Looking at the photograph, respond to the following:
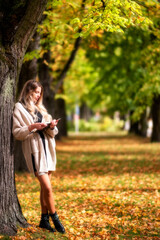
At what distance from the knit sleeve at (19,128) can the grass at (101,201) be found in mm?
1249

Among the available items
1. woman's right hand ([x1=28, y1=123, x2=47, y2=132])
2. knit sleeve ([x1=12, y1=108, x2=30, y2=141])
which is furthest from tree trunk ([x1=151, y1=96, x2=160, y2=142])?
woman's right hand ([x1=28, y1=123, x2=47, y2=132])

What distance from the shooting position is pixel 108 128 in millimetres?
47031

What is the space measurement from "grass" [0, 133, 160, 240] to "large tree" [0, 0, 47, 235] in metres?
0.36

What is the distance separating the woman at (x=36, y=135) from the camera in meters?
4.84

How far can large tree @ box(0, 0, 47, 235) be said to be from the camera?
4.86 m

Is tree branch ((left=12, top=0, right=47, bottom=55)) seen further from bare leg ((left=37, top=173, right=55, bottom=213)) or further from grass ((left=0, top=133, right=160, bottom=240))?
grass ((left=0, top=133, right=160, bottom=240))

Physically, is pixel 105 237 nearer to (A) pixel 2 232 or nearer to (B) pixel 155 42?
(A) pixel 2 232

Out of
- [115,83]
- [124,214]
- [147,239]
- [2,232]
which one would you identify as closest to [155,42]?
[124,214]

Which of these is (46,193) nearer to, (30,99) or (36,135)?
(36,135)

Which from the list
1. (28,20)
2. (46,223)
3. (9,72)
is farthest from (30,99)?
(46,223)

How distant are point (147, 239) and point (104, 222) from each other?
97 centimetres

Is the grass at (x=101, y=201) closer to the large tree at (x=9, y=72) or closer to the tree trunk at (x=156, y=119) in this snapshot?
the large tree at (x=9, y=72)

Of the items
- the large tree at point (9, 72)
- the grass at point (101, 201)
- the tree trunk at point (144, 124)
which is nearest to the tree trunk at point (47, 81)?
the grass at point (101, 201)

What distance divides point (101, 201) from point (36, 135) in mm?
3186
